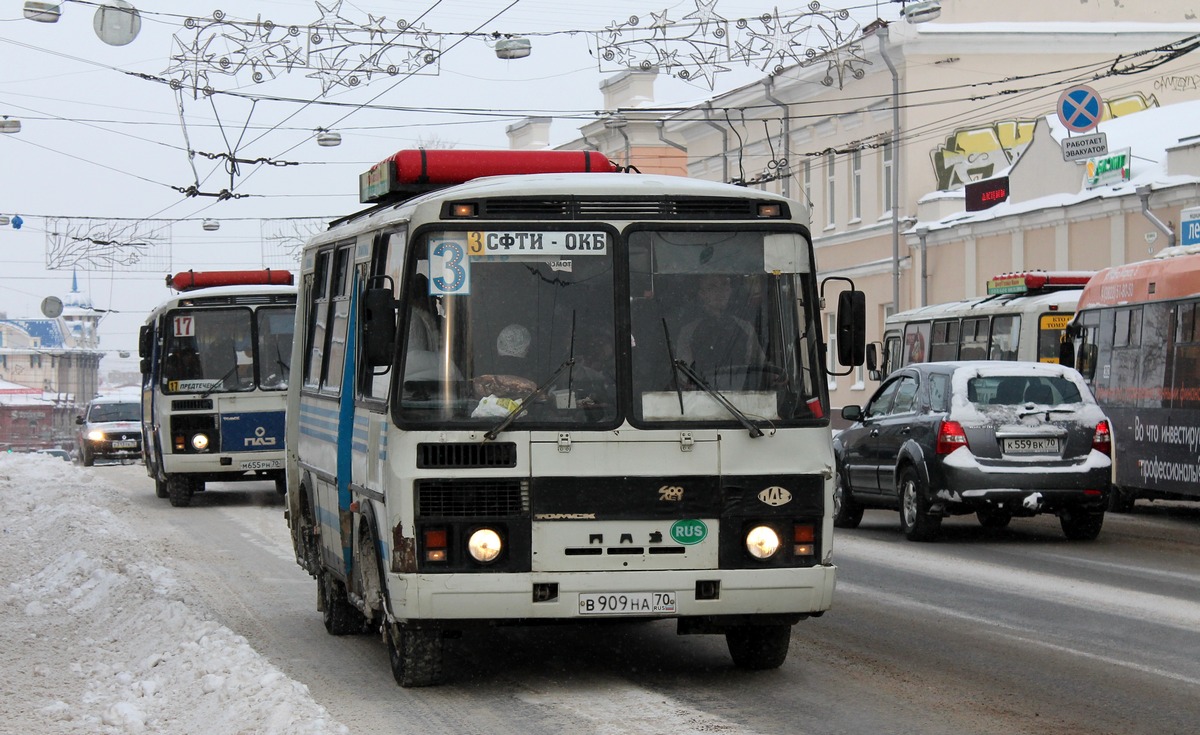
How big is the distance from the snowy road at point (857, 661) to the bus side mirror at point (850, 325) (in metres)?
1.69

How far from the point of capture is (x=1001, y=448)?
16.9 metres

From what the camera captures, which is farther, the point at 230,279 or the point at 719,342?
the point at 230,279

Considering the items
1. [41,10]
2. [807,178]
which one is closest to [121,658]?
[41,10]

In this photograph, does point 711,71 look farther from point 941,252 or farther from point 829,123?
point 829,123

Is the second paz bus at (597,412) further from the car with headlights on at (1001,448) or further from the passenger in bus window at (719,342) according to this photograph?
the car with headlights on at (1001,448)

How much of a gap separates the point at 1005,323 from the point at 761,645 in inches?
778

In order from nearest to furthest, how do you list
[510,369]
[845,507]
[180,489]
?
[510,369], [845,507], [180,489]

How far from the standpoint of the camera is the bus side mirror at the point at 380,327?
8625mm

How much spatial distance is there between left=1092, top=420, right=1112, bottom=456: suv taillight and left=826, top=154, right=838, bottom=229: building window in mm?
34690

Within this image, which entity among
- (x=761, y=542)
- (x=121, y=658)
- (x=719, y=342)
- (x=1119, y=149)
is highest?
(x=1119, y=149)

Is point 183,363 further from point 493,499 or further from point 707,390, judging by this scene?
point 707,390

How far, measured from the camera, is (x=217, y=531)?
20578 mm

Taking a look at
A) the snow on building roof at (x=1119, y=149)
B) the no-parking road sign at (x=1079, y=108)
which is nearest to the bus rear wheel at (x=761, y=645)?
the no-parking road sign at (x=1079, y=108)

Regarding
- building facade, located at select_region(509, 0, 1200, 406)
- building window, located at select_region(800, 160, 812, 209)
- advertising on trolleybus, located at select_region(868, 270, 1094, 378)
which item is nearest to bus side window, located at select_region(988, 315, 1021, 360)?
advertising on trolleybus, located at select_region(868, 270, 1094, 378)
